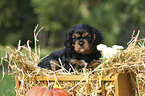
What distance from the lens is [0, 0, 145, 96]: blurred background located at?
16.0 metres

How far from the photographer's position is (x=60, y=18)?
16953mm

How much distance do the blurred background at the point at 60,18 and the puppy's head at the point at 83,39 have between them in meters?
11.9

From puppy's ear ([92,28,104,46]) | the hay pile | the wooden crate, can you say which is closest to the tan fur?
puppy's ear ([92,28,104,46])

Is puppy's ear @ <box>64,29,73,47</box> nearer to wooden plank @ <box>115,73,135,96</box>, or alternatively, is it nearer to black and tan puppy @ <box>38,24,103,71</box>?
black and tan puppy @ <box>38,24,103,71</box>

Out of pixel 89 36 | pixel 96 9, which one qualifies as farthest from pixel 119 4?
pixel 89 36

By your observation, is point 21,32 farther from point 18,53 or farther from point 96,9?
point 18,53

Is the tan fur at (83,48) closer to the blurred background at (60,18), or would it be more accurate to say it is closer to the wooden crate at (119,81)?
the wooden crate at (119,81)

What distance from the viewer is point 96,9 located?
17.7m

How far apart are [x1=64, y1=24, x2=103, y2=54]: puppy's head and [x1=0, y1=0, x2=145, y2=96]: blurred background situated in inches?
470

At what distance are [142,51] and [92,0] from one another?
16299mm

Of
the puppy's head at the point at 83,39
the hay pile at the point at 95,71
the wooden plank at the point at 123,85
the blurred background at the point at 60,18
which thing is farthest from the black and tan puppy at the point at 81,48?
the blurred background at the point at 60,18

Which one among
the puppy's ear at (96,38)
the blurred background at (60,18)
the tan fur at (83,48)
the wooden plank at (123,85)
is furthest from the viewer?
the blurred background at (60,18)

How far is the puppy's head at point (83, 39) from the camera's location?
3.38 meters

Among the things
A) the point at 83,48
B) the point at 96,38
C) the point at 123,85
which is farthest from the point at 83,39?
the point at 123,85
